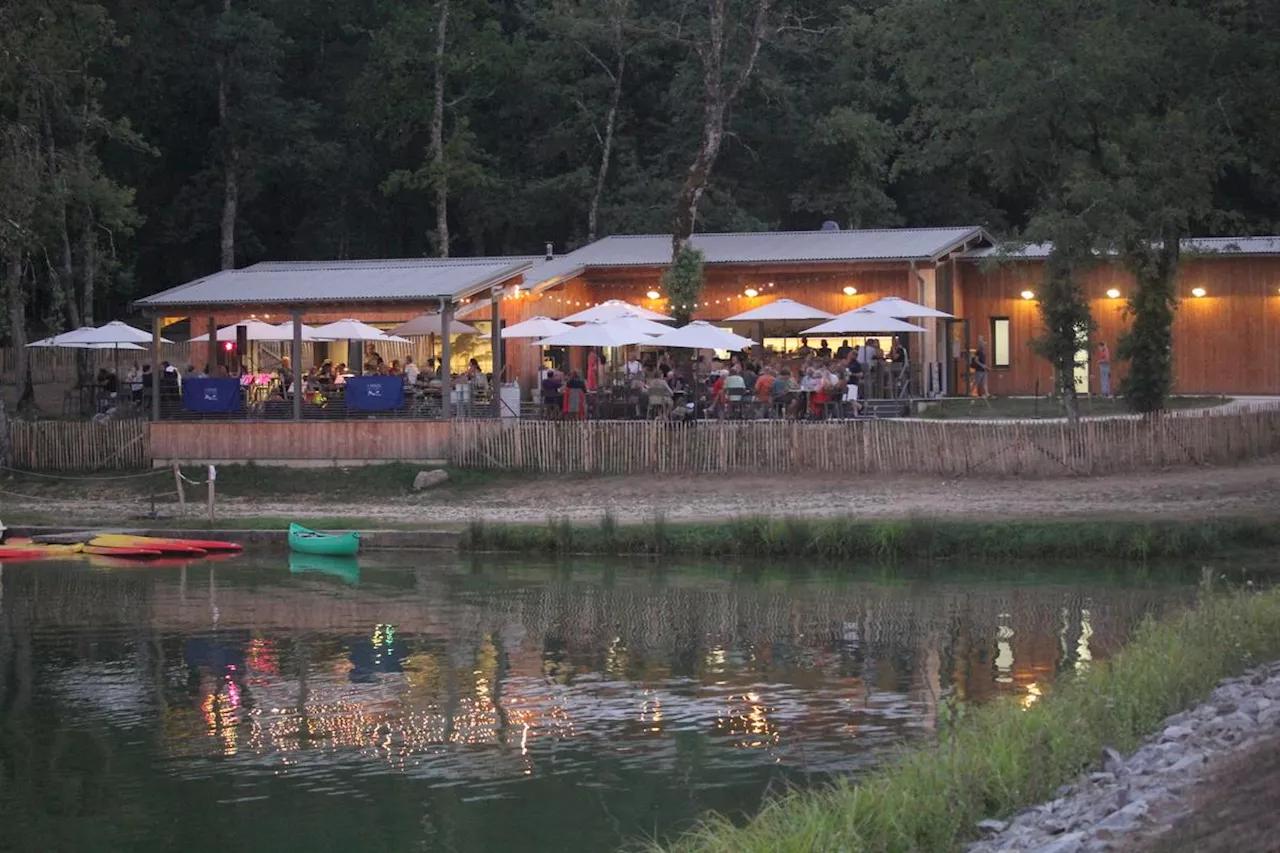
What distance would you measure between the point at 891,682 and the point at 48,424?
76.0 ft

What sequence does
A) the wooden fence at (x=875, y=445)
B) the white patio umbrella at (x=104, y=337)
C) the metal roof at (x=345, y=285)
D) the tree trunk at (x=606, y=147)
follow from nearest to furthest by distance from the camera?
1. the wooden fence at (x=875, y=445)
2. the metal roof at (x=345, y=285)
3. the white patio umbrella at (x=104, y=337)
4. the tree trunk at (x=606, y=147)

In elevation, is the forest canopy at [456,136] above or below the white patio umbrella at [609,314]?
above

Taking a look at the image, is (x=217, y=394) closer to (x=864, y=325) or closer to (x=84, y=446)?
(x=84, y=446)

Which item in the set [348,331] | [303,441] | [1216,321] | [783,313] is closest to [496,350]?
[348,331]

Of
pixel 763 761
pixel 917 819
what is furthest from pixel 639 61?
pixel 917 819

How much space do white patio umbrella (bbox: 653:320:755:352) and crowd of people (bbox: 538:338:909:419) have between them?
0.55 metres

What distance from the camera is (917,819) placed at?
10.8 metres

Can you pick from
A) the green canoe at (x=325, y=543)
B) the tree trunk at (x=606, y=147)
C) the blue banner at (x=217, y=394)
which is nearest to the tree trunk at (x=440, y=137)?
the tree trunk at (x=606, y=147)

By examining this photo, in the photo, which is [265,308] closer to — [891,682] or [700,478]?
[700,478]

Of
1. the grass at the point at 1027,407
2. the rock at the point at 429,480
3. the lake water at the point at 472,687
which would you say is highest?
the grass at the point at 1027,407

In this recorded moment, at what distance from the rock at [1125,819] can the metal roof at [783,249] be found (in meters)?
30.3

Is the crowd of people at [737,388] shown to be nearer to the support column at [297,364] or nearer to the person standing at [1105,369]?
the support column at [297,364]

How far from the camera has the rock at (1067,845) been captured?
10.0m

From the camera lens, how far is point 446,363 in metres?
34.0
